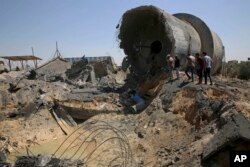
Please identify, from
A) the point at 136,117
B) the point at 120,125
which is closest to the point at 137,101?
the point at 136,117

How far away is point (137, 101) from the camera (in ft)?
42.8

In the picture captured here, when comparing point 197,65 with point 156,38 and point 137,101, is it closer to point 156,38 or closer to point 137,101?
point 137,101

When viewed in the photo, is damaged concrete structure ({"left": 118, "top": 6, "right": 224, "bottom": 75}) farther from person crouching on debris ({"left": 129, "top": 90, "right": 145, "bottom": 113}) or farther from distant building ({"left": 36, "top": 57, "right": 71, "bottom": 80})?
A: distant building ({"left": 36, "top": 57, "right": 71, "bottom": 80})

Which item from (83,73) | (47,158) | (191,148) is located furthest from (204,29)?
(47,158)

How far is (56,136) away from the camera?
11734 mm

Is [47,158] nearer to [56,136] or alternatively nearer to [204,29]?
[56,136]

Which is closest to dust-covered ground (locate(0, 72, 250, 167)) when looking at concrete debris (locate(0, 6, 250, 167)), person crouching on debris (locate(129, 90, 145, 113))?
concrete debris (locate(0, 6, 250, 167))

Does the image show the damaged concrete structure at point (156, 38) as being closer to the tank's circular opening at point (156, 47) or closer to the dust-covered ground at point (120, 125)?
the tank's circular opening at point (156, 47)

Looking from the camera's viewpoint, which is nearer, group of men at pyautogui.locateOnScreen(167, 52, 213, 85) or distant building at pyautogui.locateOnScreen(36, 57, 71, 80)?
group of men at pyautogui.locateOnScreen(167, 52, 213, 85)

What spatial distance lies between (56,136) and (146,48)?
6600 millimetres

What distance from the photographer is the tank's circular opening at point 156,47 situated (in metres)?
15.4

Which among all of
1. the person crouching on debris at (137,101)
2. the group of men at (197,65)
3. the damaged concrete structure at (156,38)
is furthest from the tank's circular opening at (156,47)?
the person crouching on debris at (137,101)

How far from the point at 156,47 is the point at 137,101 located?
3.80m

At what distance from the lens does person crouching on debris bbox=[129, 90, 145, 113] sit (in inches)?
489
